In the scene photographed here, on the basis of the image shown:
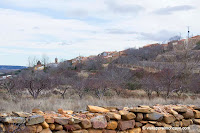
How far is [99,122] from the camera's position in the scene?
577cm

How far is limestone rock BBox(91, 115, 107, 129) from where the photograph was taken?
5716 mm

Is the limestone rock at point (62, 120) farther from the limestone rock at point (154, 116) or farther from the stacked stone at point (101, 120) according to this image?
the limestone rock at point (154, 116)

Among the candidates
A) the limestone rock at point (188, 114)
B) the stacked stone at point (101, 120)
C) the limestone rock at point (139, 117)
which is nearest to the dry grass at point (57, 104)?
the stacked stone at point (101, 120)

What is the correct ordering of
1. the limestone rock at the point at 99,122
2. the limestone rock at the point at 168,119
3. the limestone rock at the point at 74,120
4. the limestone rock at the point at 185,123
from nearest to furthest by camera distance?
the limestone rock at the point at 74,120, the limestone rock at the point at 99,122, the limestone rock at the point at 168,119, the limestone rock at the point at 185,123

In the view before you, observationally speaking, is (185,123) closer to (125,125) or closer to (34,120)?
(125,125)

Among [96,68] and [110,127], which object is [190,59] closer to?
[96,68]

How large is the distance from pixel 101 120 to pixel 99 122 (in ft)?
0.26

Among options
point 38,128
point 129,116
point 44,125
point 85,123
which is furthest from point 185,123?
point 38,128

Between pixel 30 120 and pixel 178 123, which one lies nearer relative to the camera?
pixel 30 120

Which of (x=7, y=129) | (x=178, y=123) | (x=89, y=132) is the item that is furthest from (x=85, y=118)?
(x=178, y=123)

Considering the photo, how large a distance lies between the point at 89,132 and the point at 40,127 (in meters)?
1.27

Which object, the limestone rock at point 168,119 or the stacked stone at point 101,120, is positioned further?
the limestone rock at point 168,119

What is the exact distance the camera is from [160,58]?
50.2 metres

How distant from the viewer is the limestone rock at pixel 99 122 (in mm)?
5716
